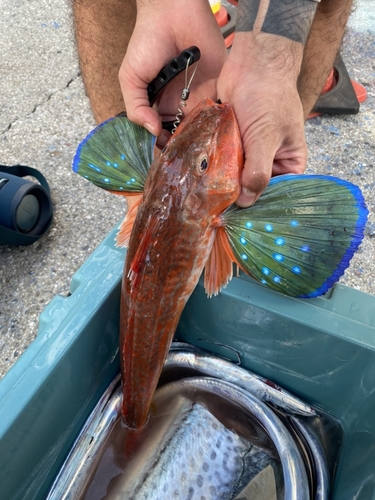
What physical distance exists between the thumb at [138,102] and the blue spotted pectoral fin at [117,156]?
0.08 ft

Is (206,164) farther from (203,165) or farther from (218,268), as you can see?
(218,268)

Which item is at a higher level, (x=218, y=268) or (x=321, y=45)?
(x=218, y=268)

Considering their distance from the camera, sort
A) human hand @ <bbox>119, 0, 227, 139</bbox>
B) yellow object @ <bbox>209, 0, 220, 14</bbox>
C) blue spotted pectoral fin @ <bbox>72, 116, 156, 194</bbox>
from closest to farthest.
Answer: blue spotted pectoral fin @ <bbox>72, 116, 156, 194</bbox>
human hand @ <bbox>119, 0, 227, 139</bbox>
yellow object @ <bbox>209, 0, 220, 14</bbox>

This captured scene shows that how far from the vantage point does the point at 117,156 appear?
135cm

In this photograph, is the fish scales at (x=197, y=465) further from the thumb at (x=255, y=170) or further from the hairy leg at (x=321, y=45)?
the hairy leg at (x=321, y=45)

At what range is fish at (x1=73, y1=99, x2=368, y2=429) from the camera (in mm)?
1065

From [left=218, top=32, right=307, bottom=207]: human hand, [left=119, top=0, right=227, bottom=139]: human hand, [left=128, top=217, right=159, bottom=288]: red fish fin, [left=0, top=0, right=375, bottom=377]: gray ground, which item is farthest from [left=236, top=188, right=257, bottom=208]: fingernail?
[left=0, top=0, right=375, bottom=377]: gray ground

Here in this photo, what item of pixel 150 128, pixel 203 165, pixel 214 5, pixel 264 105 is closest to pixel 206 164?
pixel 203 165

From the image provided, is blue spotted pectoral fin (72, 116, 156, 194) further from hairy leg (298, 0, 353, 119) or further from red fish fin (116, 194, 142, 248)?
hairy leg (298, 0, 353, 119)

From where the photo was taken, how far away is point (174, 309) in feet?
3.70

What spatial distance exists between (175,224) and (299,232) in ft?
1.00

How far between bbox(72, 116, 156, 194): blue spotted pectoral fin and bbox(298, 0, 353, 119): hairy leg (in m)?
1.02

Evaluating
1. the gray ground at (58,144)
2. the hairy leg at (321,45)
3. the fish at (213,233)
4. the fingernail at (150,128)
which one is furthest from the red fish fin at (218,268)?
the hairy leg at (321,45)

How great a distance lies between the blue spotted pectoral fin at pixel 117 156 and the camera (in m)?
1.32
